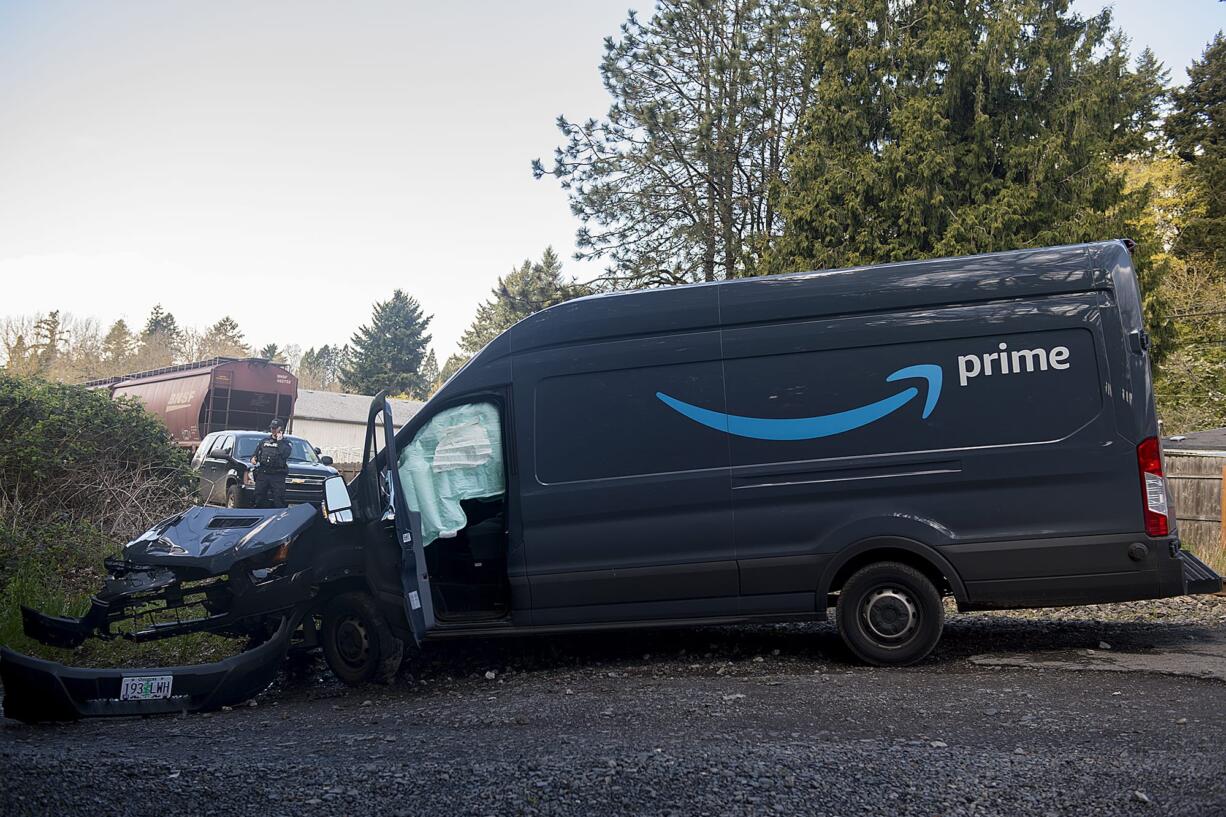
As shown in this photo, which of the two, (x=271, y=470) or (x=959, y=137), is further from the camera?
(x=959, y=137)

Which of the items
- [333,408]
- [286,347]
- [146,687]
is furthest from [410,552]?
[286,347]

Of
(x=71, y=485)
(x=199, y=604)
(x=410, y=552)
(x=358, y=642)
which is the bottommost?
(x=358, y=642)

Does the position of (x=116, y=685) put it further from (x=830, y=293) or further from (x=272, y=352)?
(x=272, y=352)

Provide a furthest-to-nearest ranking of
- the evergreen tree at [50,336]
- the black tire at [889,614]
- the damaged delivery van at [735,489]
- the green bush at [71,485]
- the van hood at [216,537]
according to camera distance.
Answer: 1. the evergreen tree at [50,336]
2. the green bush at [71,485]
3. the van hood at [216,537]
4. the black tire at [889,614]
5. the damaged delivery van at [735,489]

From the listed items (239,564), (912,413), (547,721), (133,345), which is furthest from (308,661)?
(133,345)

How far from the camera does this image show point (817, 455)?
637cm

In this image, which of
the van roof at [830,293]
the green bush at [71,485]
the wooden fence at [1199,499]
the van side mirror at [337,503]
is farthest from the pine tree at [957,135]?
the van side mirror at [337,503]

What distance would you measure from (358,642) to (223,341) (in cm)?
8994

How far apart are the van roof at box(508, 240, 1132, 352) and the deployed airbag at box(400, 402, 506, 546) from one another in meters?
0.65

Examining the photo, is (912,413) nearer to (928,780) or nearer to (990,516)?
(990,516)

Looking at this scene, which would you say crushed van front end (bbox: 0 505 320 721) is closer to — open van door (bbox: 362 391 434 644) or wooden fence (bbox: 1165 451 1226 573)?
open van door (bbox: 362 391 434 644)

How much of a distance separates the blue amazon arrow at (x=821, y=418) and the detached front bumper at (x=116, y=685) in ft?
10.5

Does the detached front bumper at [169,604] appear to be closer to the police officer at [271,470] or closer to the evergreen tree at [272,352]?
the police officer at [271,470]

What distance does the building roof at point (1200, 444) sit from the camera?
54.2 ft
